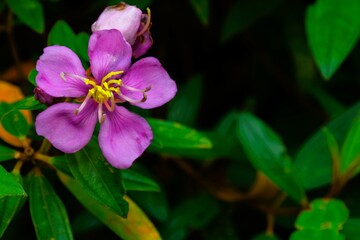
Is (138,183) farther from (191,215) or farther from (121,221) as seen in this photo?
(191,215)

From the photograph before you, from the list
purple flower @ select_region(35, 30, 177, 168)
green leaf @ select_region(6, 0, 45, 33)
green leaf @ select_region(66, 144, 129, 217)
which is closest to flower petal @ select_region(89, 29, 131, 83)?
purple flower @ select_region(35, 30, 177, 168)

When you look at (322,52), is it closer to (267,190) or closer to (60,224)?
(267,190)

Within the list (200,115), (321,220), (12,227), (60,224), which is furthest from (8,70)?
(321,220)

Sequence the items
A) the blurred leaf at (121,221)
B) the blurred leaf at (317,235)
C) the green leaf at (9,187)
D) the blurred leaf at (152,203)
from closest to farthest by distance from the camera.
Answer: the green leaf at (9,187)
the blurred leaf at (121,221)
the blurred leaf at (317,235)
the blurred leaf at (152,203)

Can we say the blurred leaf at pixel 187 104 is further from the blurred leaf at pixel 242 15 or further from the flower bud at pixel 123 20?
the flower bud at pixel 123 20

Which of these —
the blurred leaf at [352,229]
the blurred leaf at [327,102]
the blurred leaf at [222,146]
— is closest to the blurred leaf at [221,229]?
the blurred leaf at [222,146]

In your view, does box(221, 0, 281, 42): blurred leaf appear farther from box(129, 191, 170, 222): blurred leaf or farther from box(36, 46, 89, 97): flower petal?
box(36, 46, 89, 97): flower petal

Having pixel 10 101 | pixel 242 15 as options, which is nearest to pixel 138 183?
pixel 10 101
